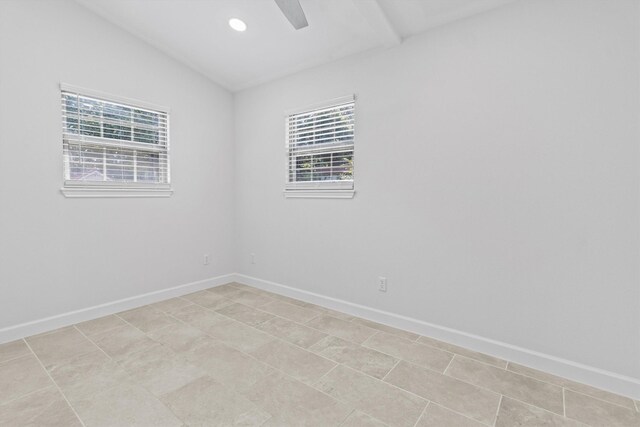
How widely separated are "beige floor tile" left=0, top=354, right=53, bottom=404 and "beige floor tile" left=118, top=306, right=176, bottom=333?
704 mm

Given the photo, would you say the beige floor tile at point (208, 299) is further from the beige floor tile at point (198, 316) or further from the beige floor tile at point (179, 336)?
the beige floor tile at point (179, 336)

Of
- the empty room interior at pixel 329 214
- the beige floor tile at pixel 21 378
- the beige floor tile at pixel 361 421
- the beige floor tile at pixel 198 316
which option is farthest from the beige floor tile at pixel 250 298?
the beige floor tile at pixel 361 421

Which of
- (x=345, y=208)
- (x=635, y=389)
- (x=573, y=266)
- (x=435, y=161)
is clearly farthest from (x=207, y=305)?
(x=635, y=389)

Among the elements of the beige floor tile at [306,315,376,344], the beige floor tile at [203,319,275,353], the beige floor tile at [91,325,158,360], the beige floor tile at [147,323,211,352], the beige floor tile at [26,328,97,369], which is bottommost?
the beige floor tile at [26,328,97,369]

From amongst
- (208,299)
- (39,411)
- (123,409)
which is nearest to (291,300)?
(208,299)

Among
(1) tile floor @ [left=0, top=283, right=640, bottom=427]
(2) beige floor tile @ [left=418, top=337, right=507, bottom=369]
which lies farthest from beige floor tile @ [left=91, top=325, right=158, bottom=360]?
(2) beige floor tile @ [left=418, top=337, right=507, bottom=369]

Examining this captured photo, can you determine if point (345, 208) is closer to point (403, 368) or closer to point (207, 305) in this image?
point (403, 368)

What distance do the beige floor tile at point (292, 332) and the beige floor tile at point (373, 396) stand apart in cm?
48

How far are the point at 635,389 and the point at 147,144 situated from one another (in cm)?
433

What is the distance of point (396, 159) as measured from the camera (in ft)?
8.82

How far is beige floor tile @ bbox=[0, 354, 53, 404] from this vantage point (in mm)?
1777

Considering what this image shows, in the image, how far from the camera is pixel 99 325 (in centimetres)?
273

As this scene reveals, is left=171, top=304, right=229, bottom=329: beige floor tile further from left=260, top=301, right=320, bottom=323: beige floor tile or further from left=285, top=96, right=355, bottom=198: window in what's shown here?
left=285, top=96, right=355, bottom=198: window

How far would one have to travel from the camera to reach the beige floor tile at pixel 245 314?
2.86 meters
